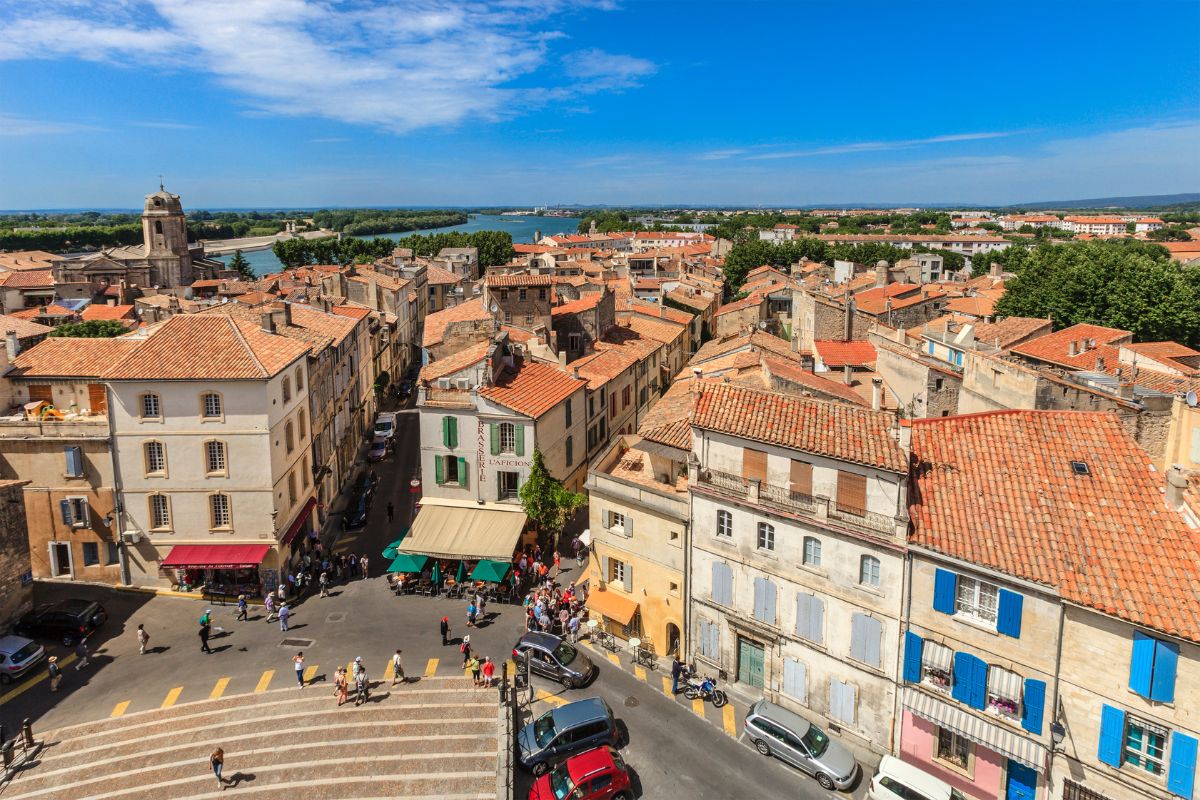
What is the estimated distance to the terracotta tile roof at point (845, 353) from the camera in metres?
50.2

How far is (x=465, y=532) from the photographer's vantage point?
3891cm

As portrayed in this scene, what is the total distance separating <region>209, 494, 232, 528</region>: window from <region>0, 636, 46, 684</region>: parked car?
847cm

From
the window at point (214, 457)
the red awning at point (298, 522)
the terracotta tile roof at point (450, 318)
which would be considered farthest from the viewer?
the terracotta tile roof at point (450, 318)

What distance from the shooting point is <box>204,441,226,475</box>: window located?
37.1 meters

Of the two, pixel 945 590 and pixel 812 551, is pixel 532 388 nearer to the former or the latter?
pixel 812 551

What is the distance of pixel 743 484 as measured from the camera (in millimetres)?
28359

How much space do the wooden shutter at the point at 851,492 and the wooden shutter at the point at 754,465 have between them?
2.90m

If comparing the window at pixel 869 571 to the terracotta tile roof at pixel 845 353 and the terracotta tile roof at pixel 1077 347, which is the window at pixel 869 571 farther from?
the terracotta tile roof at pixel 1077 347

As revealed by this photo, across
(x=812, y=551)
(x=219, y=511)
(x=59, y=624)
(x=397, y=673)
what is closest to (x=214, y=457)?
(x=219, y=511)

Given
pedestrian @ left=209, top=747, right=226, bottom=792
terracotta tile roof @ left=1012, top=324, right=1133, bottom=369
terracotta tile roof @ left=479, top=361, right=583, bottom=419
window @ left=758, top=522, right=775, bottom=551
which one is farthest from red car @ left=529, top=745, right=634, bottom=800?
terracotta tile roof @ left=1012, top=324, right=1133, bottom=369

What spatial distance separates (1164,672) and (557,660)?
2000cm

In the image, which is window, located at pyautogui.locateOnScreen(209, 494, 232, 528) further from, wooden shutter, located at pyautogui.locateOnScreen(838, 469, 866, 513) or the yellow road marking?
wooden shutter, located at pyautogui.locateOnScreen(838, 469, 866, 513)

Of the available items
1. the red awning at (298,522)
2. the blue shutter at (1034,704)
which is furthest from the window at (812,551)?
the red awning at (298,522)

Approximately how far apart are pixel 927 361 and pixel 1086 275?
41.4 metres
